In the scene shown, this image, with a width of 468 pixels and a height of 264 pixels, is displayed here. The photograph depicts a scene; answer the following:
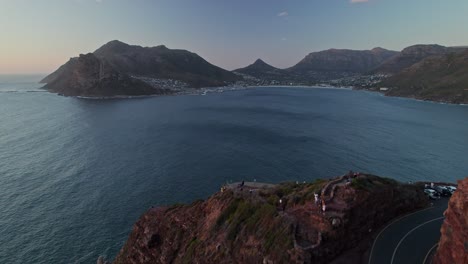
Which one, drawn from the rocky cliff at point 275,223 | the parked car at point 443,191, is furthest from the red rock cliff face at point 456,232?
the parked car at point 443,191

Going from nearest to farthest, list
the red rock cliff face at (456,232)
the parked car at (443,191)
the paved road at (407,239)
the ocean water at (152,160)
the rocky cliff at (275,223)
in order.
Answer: the red rock cliff face at (456,232)
the paved road at (407,239)
the rocky cliff at (275,223)
the parked car at (443,191)
the ocean water at (152,160)

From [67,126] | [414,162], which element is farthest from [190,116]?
[414,162]

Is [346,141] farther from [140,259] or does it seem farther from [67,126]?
[67,126]

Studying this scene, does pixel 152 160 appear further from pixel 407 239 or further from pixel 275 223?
pixel 407 239

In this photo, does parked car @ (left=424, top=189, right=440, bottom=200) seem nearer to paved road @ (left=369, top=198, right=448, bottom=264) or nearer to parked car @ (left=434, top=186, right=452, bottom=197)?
parked car @ (left=434, top=186, right=452, bottom=197)

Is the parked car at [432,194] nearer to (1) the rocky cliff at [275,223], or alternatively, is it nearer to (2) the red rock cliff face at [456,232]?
(1) the rocky cliff at [275,223]

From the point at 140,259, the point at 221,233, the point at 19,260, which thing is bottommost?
the point at 19,260
